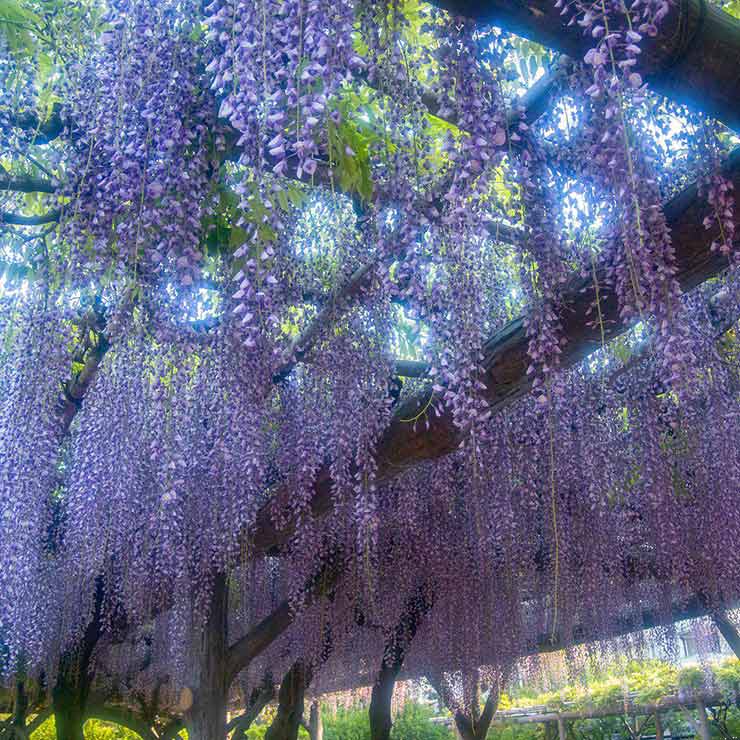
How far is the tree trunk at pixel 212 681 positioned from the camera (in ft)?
18.3

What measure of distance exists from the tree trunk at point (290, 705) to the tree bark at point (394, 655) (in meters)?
0.84

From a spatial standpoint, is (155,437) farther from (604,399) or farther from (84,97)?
(604,399)

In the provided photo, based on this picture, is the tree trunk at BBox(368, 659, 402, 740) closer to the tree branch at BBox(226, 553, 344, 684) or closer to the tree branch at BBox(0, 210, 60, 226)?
the tree branch at BBox(226, 553, 344, 684)

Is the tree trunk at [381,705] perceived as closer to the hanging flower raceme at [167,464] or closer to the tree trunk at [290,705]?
the tree trunk at [290,705]

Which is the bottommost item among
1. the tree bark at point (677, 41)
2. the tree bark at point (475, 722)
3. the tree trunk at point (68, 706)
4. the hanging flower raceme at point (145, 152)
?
the tree bark at point (475, 722)

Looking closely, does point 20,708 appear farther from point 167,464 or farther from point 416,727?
point 416,727

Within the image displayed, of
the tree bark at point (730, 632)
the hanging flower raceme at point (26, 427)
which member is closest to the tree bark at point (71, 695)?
the hanging flower raceme at point (26, 427)

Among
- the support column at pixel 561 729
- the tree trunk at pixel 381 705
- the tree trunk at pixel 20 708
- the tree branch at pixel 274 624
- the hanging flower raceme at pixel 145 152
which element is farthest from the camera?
the support column at pixel 561 729

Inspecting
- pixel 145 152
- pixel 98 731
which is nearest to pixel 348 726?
pixel 98 731

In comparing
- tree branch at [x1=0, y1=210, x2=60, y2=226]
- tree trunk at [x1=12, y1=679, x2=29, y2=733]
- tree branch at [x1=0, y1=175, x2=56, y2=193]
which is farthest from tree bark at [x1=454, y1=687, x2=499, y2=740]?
tree branch at [x1=0, y1=175, x2=56, y2=193]

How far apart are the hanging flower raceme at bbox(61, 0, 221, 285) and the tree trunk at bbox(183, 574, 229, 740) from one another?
129 inches

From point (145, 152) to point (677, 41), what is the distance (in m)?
1.83

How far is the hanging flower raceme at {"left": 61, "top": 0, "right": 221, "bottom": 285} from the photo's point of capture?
9.62 ft

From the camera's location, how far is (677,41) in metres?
2.20
